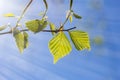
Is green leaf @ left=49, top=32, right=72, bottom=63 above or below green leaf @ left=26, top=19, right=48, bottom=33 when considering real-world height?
below

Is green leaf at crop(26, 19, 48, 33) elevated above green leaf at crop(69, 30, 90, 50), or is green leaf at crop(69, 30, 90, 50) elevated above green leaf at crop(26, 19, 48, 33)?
green leaf at crop(26, 19, 48, 33)

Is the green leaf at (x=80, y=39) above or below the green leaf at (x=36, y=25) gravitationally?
below
